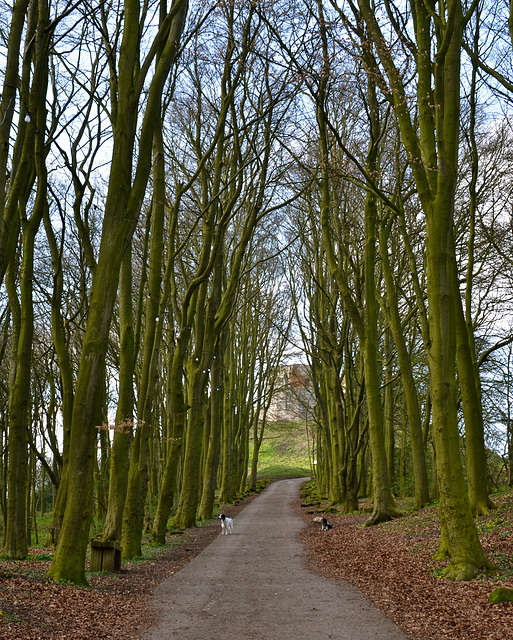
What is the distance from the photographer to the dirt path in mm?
5801

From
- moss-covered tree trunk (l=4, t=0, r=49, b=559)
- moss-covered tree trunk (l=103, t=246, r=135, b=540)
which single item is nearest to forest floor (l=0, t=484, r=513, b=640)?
moss-covered tree trunk (l=4, t=0, r=49, b=559)

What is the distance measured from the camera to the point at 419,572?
8602 mm

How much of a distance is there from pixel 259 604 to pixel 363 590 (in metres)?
1.48

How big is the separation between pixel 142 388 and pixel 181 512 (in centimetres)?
708

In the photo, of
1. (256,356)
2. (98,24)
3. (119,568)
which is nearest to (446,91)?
(98,24)

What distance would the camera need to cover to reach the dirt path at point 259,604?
5.80 metres

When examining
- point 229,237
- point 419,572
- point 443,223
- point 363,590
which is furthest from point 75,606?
point 229,237

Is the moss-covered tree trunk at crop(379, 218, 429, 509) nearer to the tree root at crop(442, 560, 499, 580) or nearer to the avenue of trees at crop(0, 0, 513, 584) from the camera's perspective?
the avenue of trees at crop(0, 0, 513, 584)

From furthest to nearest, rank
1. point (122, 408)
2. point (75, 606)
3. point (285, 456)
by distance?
point (285, 456), point (122, 408), point (75, 606)

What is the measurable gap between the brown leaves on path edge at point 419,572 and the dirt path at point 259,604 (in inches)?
11.5

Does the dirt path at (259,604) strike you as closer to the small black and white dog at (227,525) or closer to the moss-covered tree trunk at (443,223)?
the moss-covered tree trunk at (443,223)

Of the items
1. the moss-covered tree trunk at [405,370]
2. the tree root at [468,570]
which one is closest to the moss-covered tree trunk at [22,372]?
the tree root at [468,570]

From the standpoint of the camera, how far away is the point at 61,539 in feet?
26.9

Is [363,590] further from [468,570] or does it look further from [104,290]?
[104,290]
